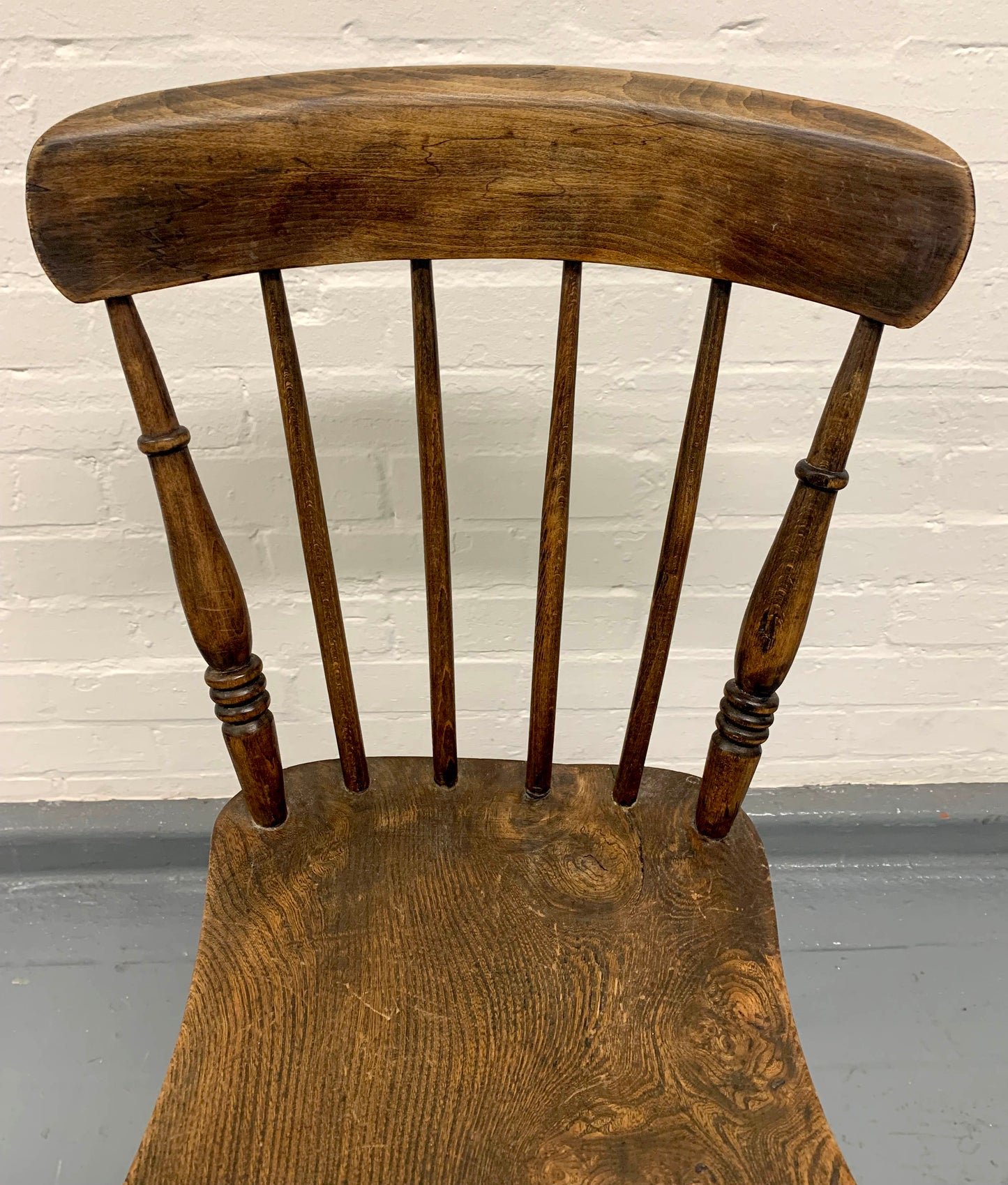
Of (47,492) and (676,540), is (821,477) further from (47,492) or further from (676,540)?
(47,492)

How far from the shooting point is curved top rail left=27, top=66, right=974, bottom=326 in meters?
0.52

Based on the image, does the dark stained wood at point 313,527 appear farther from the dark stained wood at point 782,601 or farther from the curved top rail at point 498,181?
the dark stained wood at point 782,601

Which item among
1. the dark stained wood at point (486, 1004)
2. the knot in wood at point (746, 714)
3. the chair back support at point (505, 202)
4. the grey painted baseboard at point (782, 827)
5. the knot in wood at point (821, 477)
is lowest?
the grey painted baseboard at point (782, 827)

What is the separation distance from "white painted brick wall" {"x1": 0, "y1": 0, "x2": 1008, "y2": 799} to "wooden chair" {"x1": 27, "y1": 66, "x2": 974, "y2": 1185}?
0.24 meters

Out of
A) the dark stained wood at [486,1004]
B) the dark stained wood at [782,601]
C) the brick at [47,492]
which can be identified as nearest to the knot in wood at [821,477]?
the dark stained wood at [782,601]

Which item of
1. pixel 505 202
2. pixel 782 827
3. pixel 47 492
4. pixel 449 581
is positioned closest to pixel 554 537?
pixel 449 581

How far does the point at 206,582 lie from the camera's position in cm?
63

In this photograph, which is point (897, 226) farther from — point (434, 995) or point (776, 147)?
point (434, 995)

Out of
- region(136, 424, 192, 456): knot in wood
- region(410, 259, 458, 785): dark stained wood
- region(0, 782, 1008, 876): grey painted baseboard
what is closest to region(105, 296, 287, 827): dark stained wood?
region(136, 424, 192, 456): knot in wood

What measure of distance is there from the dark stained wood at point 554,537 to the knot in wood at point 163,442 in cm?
22

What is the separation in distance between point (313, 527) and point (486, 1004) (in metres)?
0.32

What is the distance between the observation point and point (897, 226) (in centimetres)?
52

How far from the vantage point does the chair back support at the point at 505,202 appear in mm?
525

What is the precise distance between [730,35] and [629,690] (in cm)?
63
